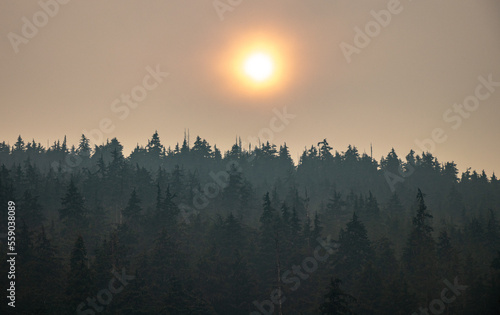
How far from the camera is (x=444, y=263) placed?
7825 centimetres

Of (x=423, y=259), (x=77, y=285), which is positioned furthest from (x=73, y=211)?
(x=423, y=259)

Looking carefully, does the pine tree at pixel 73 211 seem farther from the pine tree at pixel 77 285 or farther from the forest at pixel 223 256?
the pine tree at pixel 77 285

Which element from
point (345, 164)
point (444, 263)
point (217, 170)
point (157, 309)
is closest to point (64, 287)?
point (157, 309)

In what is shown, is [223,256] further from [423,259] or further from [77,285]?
[423,259]

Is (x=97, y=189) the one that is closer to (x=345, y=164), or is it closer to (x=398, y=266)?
(x=398, y=266)

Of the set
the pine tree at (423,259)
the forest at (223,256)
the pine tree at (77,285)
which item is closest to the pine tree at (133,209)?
the forest at (223,256)

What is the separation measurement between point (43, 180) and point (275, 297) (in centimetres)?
6717

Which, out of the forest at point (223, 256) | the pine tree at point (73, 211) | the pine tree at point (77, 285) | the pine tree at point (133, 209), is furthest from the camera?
the pine tree at point (133, 209)

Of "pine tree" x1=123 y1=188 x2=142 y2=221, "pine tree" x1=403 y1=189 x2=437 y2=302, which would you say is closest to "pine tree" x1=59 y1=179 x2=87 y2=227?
"pine tree" x1=123 y1=188 x2=142 y2=221

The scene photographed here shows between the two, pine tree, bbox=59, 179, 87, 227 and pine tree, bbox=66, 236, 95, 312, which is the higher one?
pine tree, bbox=59, 179, 87, 227

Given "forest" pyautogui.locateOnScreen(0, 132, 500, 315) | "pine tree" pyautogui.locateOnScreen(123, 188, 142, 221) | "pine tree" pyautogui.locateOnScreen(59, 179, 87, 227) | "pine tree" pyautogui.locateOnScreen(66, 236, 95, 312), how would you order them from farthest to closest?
1. "pine tree" pyautogui.locateOnScreen(123, 188, 142, 221)
2. "pine tree" pyautogui.locateOnScreen(59, 179, 87, 227)
3. "forest" pyautogui.locateOnScreen(0, 132, 500, 315)
4. "pine tree" pyautogui.locateOnScreen(66, 236, 95, 312)

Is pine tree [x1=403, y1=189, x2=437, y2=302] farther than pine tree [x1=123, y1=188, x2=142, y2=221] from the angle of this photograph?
No

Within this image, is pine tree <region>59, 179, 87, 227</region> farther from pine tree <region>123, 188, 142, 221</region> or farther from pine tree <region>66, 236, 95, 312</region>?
pine tree <region>66, 236, 95, 312</region>

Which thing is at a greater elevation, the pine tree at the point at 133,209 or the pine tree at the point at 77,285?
the pine tree at the point at 133,209
